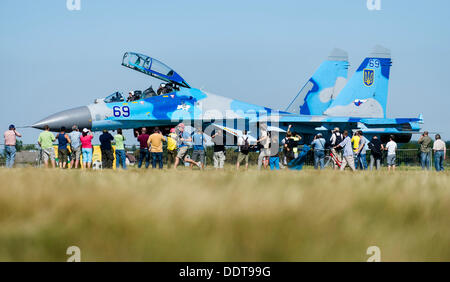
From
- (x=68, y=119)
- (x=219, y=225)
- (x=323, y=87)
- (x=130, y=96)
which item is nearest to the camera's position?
(x=219, y=225)

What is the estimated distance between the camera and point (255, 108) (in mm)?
25891

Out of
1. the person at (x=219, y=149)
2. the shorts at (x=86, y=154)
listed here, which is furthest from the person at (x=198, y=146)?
the shorts at (x=86, y=154)

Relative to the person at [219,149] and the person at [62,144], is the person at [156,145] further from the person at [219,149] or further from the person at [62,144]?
the person at [62,144]

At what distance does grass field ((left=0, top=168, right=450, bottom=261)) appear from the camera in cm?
358

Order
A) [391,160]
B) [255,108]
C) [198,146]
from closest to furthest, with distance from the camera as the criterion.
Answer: [198,146] < [391,160] < [255,108]

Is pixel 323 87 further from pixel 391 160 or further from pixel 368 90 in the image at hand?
pixel 391 160

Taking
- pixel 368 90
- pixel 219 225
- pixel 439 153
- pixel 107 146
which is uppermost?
pixel 368 90

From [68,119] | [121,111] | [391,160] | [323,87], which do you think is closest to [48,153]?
[68,119]

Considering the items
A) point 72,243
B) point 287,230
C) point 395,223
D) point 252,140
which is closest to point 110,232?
point 72,243

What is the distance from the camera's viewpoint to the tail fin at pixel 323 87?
29.8m

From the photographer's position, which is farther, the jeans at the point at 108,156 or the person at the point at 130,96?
the person at the point at 130,96

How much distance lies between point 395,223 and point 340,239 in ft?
2.59

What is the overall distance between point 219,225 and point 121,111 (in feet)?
61.5
